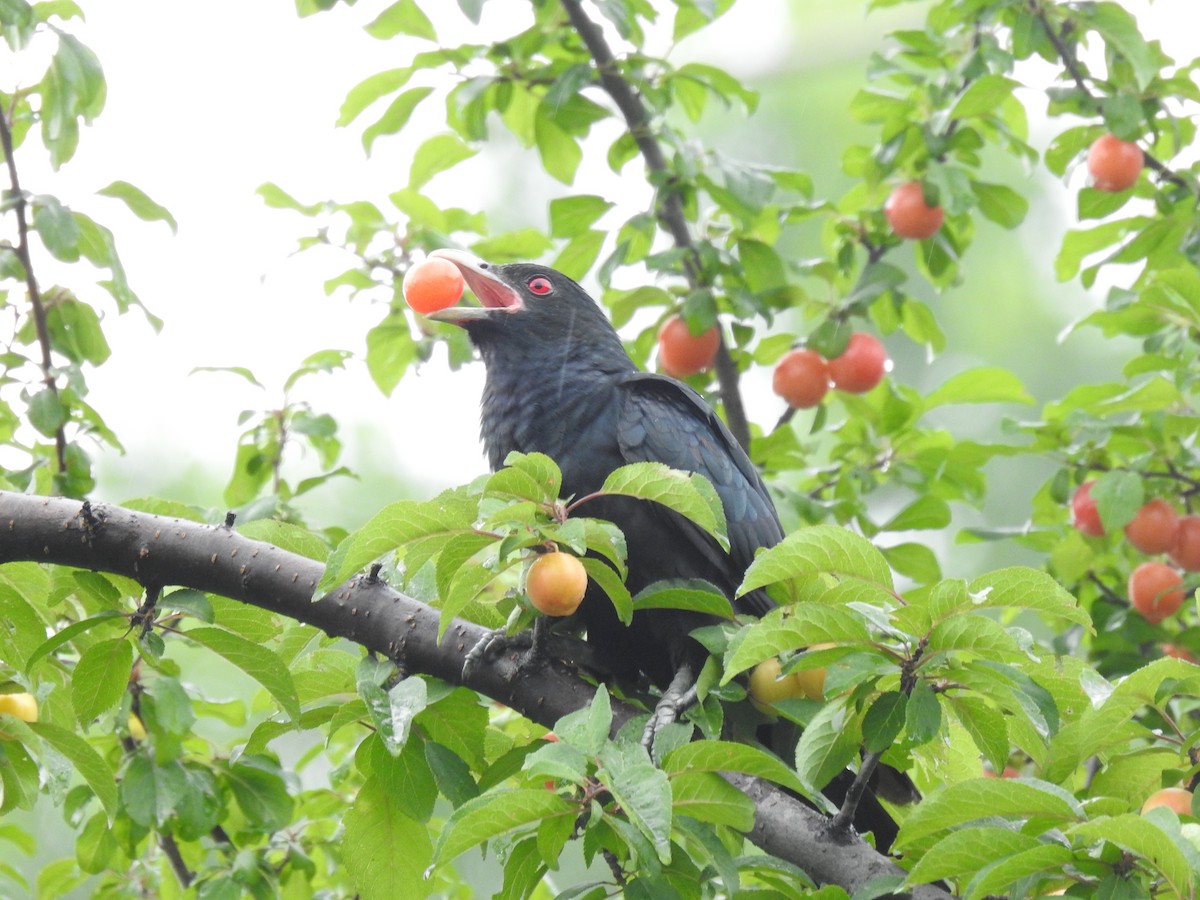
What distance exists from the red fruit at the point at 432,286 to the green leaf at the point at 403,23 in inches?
40.1

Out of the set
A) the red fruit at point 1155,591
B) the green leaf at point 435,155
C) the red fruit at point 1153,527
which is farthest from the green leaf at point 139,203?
the red fruit at point 1155,591

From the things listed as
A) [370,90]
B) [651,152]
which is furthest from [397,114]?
[651,152]

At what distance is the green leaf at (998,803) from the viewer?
70.8 inches

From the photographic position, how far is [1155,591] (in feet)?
13.4

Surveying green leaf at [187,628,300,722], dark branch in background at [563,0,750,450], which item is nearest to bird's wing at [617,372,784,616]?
dark branch in background at [563,0,750,450]

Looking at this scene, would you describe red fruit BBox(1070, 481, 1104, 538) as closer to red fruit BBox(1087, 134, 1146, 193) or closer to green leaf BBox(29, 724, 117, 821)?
red fruit BBox(1087, 134, 1146, 193)

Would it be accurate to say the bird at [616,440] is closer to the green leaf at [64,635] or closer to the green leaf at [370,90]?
the green leaf at [370,90]

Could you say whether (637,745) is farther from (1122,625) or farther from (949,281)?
(949,281)

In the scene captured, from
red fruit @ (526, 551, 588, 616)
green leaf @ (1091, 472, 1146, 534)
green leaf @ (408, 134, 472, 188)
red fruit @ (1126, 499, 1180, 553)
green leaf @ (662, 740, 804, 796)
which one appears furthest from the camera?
green leaf @ (408, 134, 472, 188)

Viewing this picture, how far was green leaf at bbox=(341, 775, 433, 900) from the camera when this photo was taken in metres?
2.48

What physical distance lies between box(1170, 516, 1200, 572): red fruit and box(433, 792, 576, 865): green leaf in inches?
115

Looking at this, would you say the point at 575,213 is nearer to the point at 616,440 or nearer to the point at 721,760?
the point at 616,440

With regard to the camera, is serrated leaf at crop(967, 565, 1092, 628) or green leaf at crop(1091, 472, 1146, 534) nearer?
serrated leaf at crop(967, 565, 1092, 628)

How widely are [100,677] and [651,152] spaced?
2.55m
